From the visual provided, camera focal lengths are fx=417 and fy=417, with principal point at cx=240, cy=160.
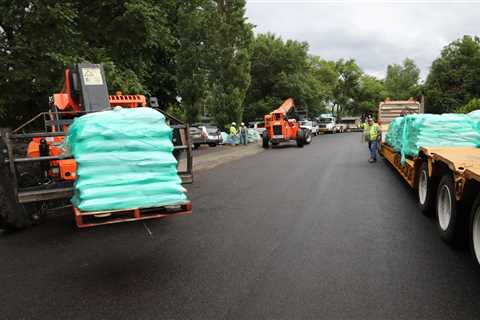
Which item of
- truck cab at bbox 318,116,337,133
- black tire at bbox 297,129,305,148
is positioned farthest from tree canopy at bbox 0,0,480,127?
black tire at bbox 297,129,305,148

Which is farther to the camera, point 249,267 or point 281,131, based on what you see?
point 281,131

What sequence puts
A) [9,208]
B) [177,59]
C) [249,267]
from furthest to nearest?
[177,59]
[9,208]
[249,267]

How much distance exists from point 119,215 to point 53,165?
2.56m

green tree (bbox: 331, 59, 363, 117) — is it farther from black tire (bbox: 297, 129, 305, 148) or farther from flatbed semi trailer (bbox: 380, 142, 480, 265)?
flatbed semi trailer (bbox: 380, 142, 480, 265)

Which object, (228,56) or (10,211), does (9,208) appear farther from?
(228,56)

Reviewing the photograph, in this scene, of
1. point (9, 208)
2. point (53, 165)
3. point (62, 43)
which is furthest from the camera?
point (62, 43)

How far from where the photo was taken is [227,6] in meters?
→ 31.9

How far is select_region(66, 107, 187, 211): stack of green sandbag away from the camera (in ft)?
14.4

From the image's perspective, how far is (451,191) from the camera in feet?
17.1

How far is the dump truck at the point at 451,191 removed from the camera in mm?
4430

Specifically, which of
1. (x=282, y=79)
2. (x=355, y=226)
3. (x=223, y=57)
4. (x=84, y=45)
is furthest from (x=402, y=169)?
(x=282, y=79)

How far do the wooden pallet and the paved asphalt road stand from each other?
0.64 meters

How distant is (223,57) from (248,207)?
25341 mm

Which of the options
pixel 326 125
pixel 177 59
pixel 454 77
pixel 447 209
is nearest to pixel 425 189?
pixel 447 209
